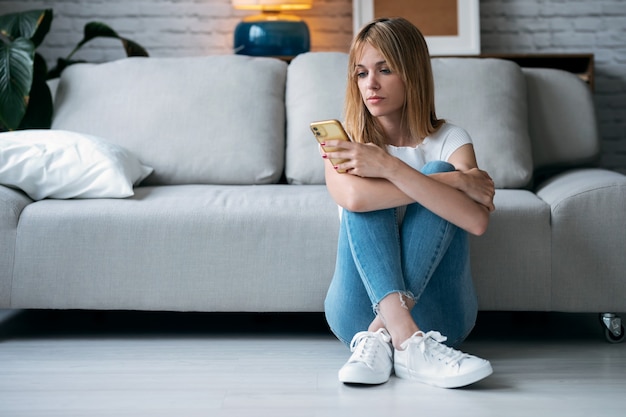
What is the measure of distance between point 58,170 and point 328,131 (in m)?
0.87

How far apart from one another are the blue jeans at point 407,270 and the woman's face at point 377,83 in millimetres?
182

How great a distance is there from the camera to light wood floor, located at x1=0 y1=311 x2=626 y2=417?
1.68 m

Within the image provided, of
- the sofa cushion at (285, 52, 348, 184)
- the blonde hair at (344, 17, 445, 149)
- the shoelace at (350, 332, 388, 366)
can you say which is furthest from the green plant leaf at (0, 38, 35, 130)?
the shoelace at (350, 332, 388, 366)

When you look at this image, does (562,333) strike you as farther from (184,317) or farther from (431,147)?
(184,317)

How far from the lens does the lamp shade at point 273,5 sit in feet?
11.4

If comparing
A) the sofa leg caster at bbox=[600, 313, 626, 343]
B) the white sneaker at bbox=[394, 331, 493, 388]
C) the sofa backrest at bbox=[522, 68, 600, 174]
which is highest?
the sofa backrest at bbox=[522, 68, 600, 174]

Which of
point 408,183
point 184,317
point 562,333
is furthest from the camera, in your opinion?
point 184,317

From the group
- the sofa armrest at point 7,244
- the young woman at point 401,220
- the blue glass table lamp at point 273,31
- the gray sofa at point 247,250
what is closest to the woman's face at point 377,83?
the young woman at point 401,220

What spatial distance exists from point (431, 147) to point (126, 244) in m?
0.82

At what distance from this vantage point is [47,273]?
2219mm

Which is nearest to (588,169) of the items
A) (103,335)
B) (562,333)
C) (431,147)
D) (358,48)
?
(562,333)

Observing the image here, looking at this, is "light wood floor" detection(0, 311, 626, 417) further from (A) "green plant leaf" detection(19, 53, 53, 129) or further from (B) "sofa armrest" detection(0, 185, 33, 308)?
(A) "green plant leaf" detection(19, 53, 53, 129)

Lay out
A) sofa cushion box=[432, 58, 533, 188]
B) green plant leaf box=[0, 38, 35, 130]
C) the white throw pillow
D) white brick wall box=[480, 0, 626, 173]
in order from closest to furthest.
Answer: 1. the white throw pillow
2. sofa cushion box=[432, 58, 533, 188]
3. green plant leaf box=[0, 38, 35, 130]
4. white brick wall box=[480, 0, 626, 173]

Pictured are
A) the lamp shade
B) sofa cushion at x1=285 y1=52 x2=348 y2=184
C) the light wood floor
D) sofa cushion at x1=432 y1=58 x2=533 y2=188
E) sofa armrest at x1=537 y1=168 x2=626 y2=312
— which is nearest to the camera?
the light wood floor
